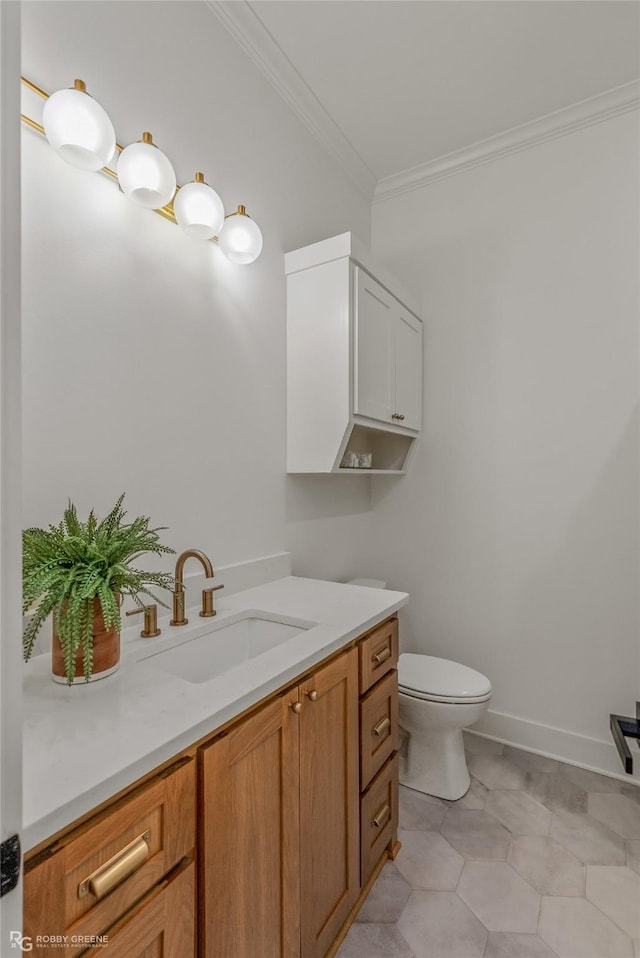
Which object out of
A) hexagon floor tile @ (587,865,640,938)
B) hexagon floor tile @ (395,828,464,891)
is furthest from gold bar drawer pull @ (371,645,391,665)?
hexagon floor tile @ (587,865,640,938)

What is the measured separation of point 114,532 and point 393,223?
239 cm

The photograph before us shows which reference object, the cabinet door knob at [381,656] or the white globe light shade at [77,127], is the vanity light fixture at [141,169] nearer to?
the white globe light shade at [77,127]

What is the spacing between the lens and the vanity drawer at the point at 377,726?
1369 millimetres

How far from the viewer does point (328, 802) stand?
1188mm

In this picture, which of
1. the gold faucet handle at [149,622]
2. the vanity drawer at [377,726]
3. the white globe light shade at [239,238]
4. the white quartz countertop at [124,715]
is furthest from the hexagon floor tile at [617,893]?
the white globe light shade at [239,238]

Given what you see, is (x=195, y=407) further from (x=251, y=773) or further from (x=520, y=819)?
(x=520, y=819)

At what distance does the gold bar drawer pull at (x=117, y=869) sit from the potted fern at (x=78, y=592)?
302 mm

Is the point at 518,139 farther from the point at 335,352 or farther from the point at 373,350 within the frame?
the point at 335,352

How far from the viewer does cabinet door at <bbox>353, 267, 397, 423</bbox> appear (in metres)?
1.86

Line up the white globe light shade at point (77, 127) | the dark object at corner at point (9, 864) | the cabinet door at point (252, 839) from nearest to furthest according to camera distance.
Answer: the dark object at corner at point (9, 864) → the cabinet door at point (252, 839) → the white globe light shade at point (77, 127)

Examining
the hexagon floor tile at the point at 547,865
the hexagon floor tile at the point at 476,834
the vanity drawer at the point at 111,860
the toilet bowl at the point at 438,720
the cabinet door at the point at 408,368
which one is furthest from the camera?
the cabinet door at the point at 408,368

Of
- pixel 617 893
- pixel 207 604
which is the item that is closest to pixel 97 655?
pixel 207 604

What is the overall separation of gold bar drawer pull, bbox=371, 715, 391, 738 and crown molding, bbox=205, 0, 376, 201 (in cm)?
239

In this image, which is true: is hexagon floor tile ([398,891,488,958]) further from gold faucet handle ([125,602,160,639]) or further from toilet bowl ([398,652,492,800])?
gold faucet handle ([125,602,160,639])
